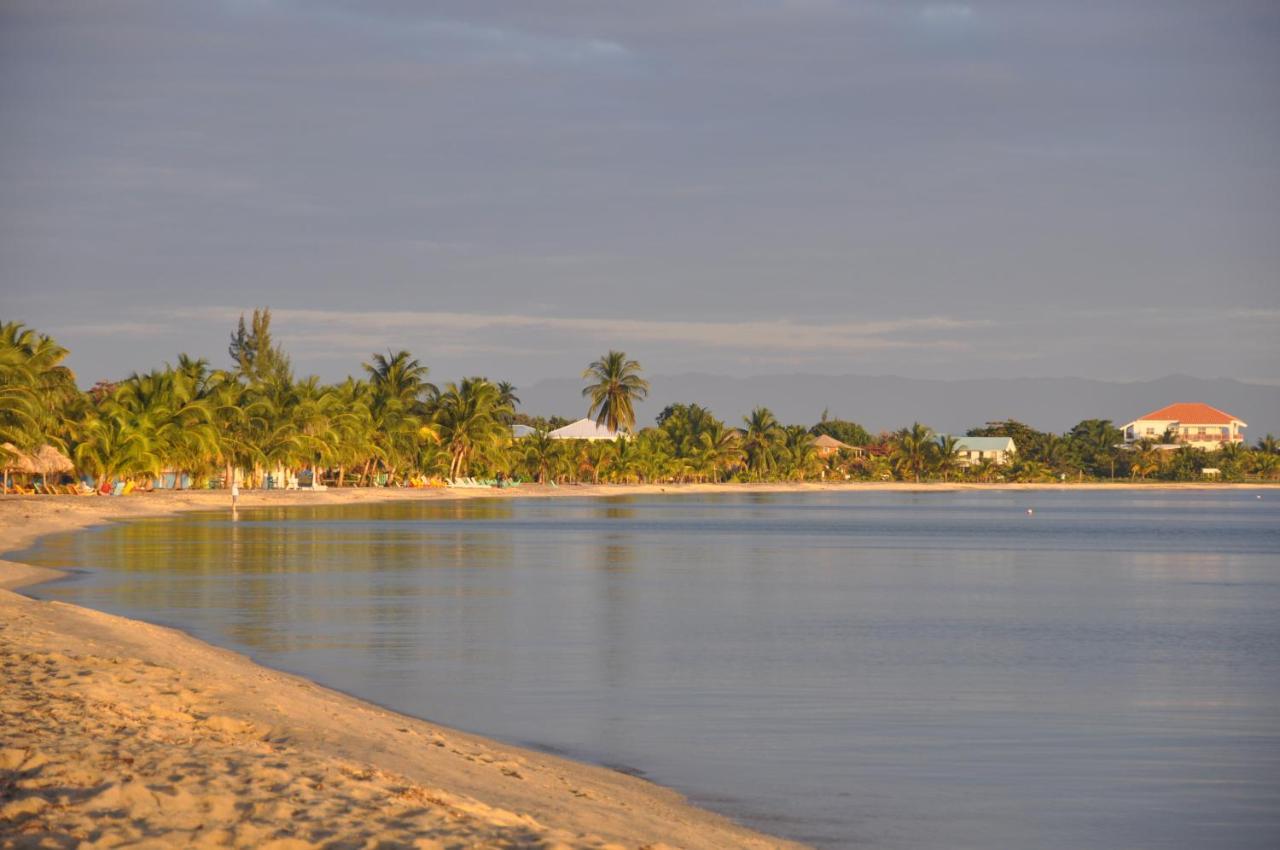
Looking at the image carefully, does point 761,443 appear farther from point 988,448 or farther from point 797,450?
point 988,448

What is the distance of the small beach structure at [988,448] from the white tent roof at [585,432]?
50.4 m

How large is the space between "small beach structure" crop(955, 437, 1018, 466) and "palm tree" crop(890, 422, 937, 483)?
1015cm

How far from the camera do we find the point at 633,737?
12000mm

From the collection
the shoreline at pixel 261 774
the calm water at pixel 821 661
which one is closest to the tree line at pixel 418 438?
the calm water at pixel 821 661

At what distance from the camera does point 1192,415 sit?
192250 mm

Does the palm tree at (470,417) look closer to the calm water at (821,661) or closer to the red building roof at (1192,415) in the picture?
the calm water at (821,661)

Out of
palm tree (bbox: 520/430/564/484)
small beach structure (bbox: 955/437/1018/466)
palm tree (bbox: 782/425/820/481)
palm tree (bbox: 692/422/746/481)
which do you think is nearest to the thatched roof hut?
palm tree (bbox: 520/430/564/484)

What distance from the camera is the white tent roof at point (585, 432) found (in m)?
114

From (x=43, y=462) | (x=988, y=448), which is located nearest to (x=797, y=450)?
(x=988, y=448)

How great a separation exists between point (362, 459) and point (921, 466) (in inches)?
3075

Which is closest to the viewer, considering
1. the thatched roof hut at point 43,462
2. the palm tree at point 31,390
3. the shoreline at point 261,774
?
the shoreline at point 261,774

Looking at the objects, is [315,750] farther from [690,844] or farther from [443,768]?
[690,844]

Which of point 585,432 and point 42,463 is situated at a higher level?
point 585,432

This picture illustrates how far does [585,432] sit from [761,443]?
58.0 ft
